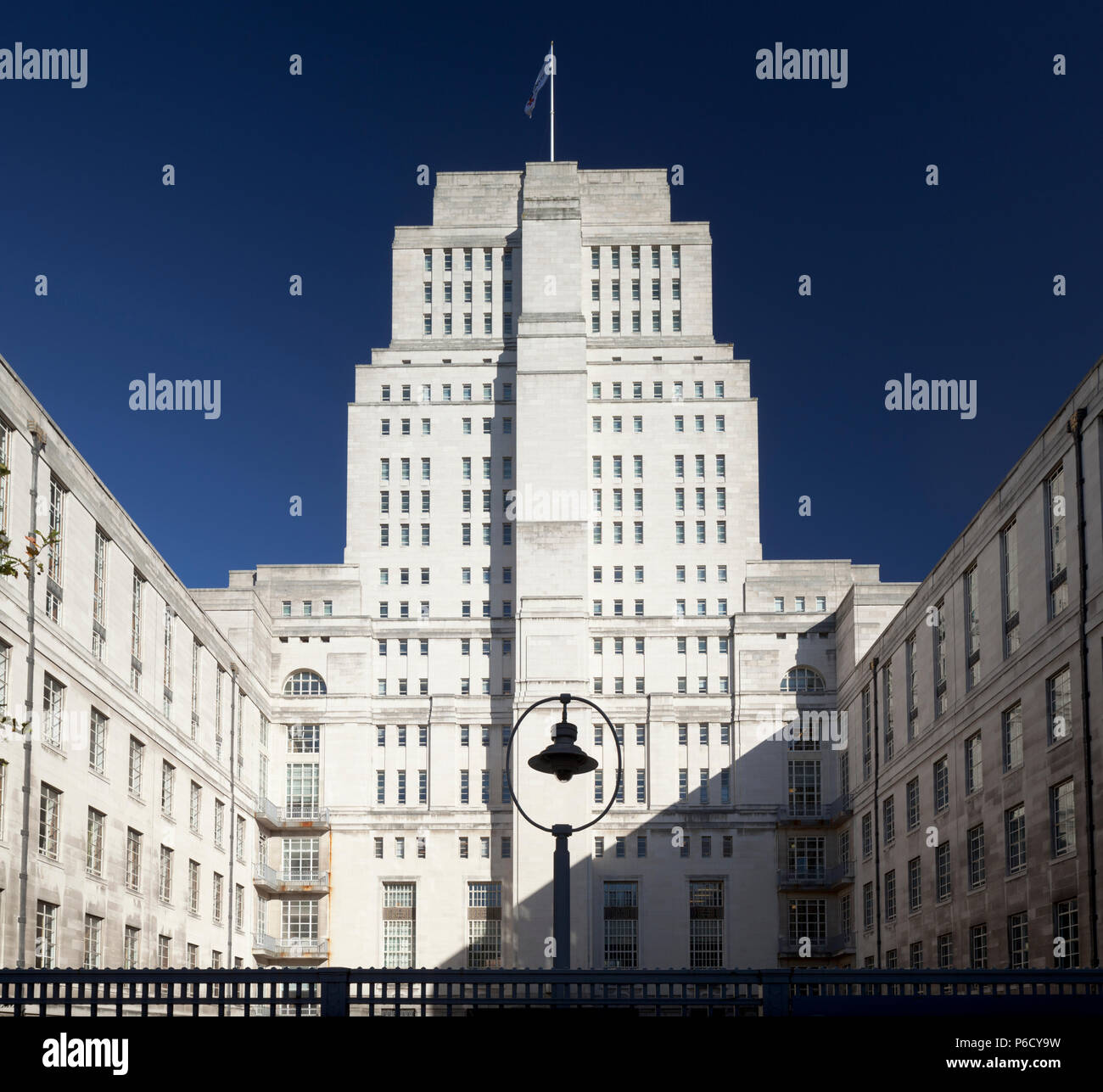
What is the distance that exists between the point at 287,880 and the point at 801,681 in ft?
99.6

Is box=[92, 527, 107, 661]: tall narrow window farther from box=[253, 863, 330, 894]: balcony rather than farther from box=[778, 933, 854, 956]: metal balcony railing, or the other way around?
box=[778, 933, 854, 956]: metal balcony railing

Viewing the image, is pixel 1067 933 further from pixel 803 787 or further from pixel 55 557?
pixel 803 787

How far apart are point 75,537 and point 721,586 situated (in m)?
47.1

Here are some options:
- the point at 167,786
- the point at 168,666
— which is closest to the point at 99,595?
the point at 168,666

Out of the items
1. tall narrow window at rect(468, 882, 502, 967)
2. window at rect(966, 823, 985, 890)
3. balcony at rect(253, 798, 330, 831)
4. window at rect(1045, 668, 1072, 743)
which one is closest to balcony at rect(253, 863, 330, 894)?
balcony at rect(253, 798, 330, 831)

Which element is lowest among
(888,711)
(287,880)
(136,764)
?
(287,880)

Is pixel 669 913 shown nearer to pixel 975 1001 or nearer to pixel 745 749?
pixel 745 749

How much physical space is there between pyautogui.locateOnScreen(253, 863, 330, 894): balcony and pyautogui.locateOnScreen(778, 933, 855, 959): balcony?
24.8 metres

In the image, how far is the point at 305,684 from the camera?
3425 inches

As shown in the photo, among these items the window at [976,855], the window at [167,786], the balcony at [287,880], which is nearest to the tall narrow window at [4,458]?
the window at [167,786]

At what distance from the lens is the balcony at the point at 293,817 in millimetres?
78500

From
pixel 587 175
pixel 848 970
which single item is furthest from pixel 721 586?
pixel 848 970

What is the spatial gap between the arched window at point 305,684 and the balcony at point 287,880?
992 cm

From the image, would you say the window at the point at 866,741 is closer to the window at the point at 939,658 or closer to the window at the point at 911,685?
the window at the point at 911,685
